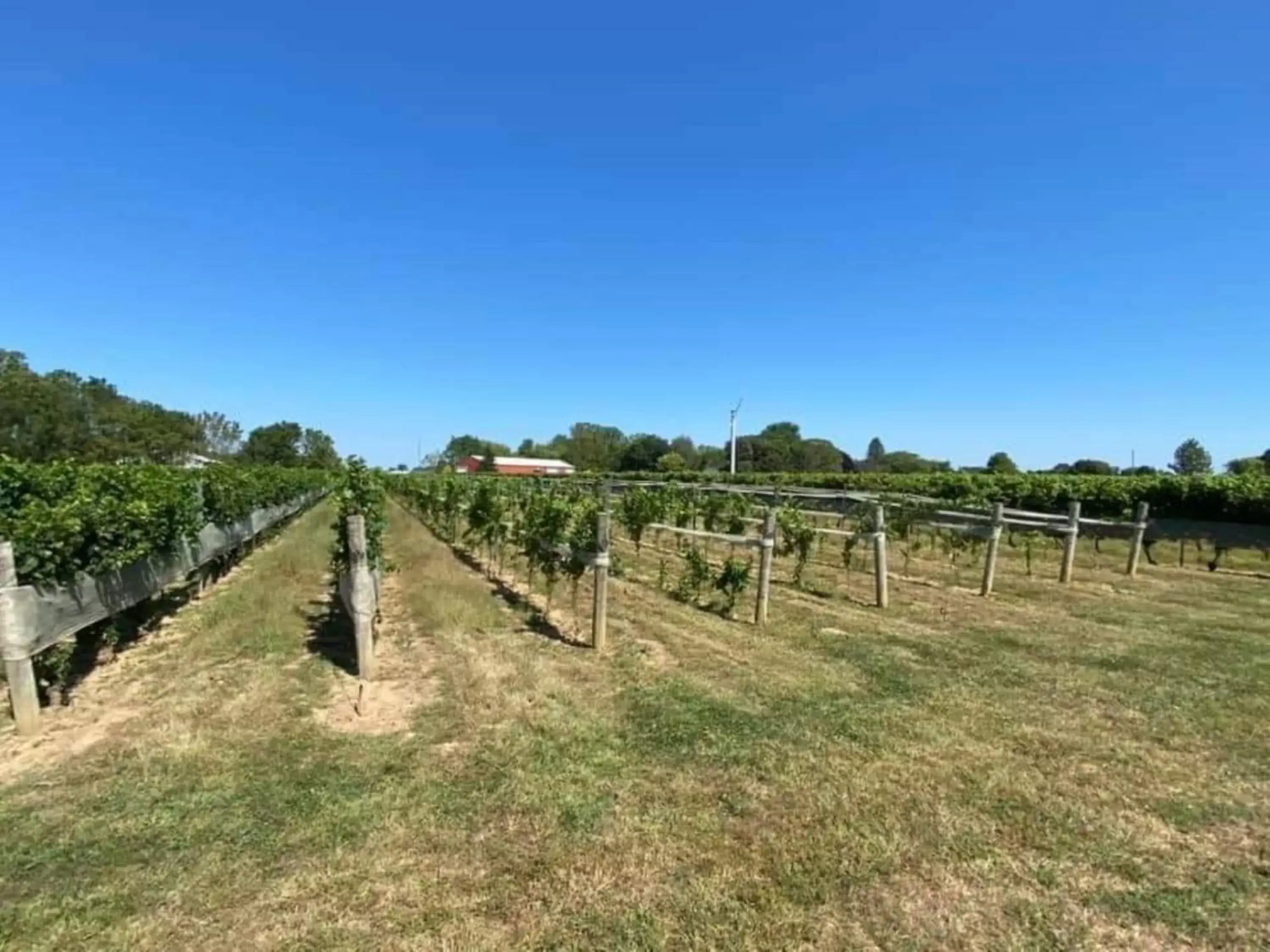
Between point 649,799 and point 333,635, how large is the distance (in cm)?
495

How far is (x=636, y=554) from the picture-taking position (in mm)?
14523

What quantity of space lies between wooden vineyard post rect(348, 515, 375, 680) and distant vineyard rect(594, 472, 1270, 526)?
11.0m

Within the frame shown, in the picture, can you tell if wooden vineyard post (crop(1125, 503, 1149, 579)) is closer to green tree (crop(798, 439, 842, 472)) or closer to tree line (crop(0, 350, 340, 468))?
tree line (crop(0, 350, 340, 468))

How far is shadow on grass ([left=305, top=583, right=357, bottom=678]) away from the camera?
21.0ft

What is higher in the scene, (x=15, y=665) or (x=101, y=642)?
(x=15, y=665)

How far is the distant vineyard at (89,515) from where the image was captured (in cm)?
483

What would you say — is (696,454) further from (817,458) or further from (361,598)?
(361,598)

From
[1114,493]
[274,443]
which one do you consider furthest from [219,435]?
[1114,493]

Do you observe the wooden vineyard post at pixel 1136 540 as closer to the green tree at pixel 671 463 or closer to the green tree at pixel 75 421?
the green tree at pixel 671 463

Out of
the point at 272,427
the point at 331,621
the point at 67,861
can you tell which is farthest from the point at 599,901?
the point at 272,427

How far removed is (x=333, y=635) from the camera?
7.45m

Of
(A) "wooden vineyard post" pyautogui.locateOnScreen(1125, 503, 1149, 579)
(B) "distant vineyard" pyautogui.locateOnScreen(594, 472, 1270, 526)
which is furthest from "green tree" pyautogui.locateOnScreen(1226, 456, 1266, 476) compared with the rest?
(A) "wooden vineyard post" pyautogui.locateOnScreen(1125, 503, 1149, 579)

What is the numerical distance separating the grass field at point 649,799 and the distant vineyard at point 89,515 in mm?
1011

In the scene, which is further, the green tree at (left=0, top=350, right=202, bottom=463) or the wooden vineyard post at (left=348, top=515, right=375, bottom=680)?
the green tree at (left=0, top=350, right=202, bottom=463)
